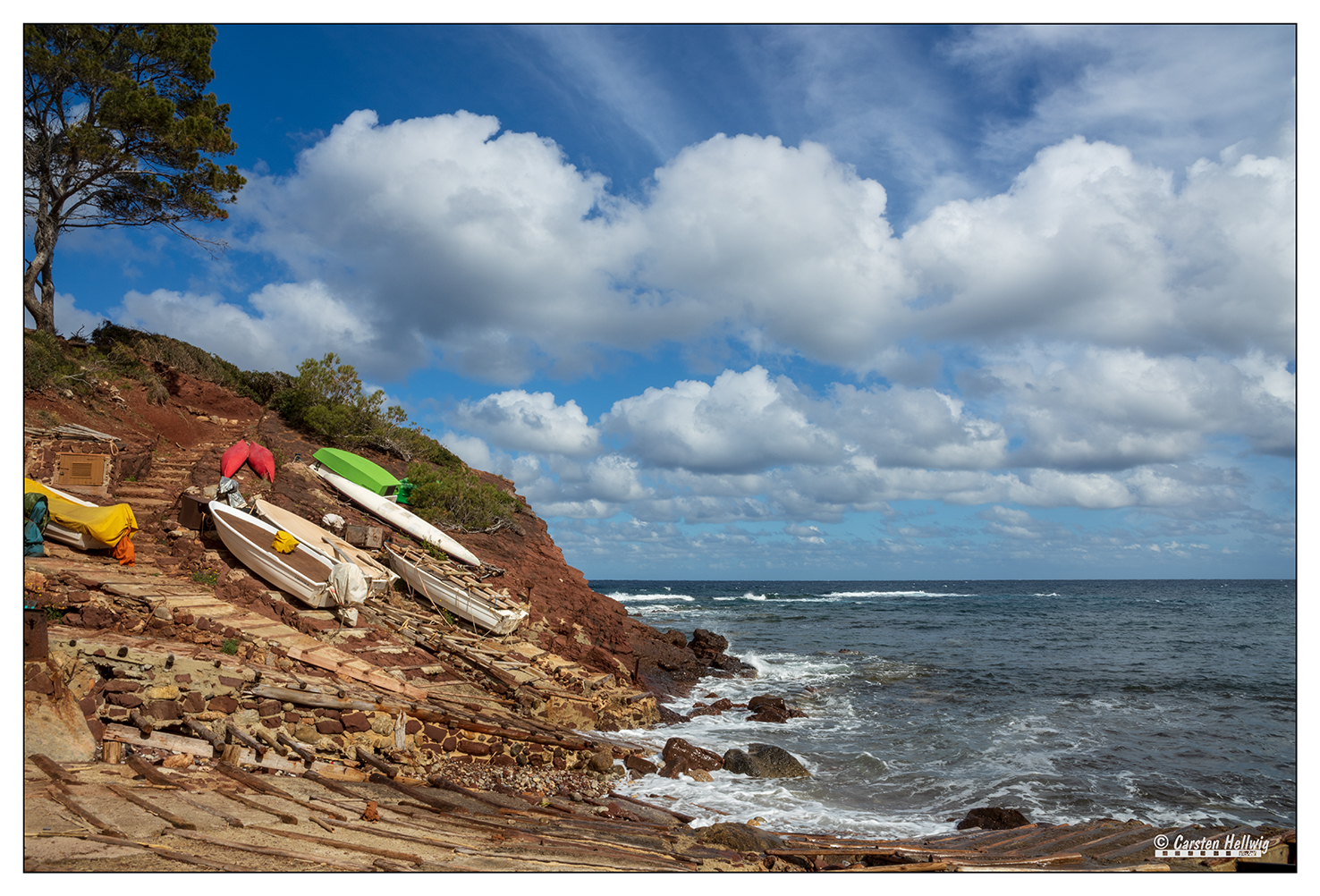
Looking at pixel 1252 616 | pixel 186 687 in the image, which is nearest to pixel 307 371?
pixel 186 687

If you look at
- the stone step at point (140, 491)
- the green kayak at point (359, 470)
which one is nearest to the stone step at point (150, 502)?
the stone step at point (140, 491)

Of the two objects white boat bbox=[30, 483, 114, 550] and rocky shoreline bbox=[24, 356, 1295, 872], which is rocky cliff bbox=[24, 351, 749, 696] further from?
white boat bbox=[30, 483, 114, 550]

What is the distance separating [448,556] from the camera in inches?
675

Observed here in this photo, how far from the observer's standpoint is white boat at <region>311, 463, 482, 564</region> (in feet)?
56.5

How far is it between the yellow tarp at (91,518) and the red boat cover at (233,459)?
4.59m

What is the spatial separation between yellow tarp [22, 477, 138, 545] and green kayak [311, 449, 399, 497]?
673 cm

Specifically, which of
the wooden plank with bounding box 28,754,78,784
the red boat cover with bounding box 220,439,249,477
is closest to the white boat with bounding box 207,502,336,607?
the red boat cover with bounding box 220,439,249,477

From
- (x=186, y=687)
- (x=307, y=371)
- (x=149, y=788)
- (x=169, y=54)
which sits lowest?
(x=149, y=788)

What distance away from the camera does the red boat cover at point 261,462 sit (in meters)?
17.0

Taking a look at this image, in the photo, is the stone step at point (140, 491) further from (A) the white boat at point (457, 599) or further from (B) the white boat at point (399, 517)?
(A) the white boat at point (457, 599)

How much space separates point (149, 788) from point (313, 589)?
256 inches

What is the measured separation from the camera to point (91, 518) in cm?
1137

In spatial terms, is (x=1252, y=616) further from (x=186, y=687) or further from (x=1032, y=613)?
(x=186, y=687)

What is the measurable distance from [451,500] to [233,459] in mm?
6063
